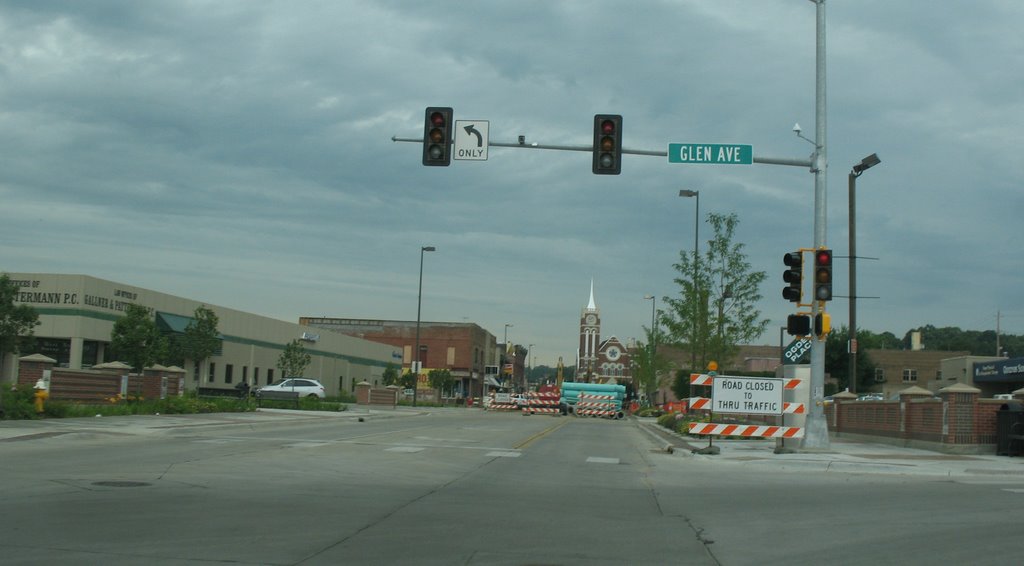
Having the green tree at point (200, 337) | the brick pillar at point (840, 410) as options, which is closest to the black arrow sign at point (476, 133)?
the brick pillar at point (840, 410)

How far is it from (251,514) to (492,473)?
22.2ft

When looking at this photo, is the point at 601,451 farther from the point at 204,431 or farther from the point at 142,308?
the point at 142,308

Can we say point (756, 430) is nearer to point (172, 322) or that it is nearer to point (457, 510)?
point (457, 510)

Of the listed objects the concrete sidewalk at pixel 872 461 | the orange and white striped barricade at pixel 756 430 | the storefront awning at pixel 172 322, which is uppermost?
the storefront awning at pixel 172 322

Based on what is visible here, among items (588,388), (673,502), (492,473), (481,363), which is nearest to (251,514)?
(673,502)

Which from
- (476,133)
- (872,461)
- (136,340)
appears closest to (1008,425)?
(872,461)

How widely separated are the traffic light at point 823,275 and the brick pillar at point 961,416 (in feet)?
13.7

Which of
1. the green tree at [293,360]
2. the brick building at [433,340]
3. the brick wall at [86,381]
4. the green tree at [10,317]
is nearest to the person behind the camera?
the brick wall at [86,381]

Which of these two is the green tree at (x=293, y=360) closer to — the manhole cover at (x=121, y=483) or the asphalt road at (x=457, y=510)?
the asphalt road at (x=457, y=510)

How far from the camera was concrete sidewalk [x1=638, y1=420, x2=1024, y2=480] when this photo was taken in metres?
17.8

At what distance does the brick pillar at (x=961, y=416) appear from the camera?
22422 mm

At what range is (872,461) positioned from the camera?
18.9m

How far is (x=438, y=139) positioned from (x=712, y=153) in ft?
18.9

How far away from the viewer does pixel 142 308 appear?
2004 inches
